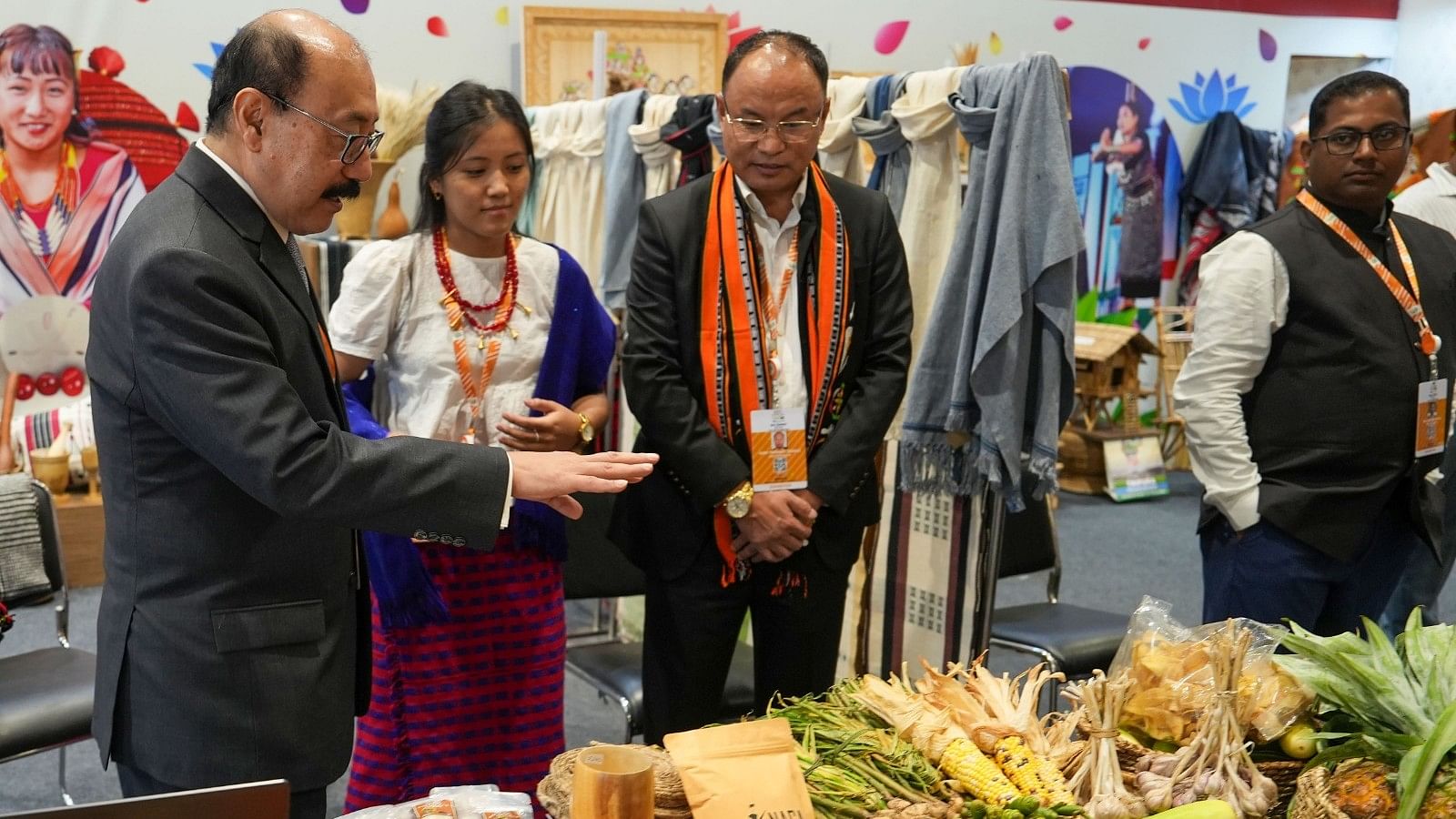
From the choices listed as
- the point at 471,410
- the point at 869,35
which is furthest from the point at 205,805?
the point at 869,35

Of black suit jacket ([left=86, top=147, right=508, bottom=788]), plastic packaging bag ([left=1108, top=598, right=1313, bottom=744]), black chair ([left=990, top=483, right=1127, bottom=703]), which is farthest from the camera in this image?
black chair ([left=990, top=483, right=1127, bottom=703])

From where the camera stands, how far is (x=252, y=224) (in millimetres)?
1655

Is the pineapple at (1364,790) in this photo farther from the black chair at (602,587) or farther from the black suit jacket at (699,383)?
the black chair at (602,587)

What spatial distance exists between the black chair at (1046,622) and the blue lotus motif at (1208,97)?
5.26m

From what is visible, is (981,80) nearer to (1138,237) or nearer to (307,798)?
(307,798)

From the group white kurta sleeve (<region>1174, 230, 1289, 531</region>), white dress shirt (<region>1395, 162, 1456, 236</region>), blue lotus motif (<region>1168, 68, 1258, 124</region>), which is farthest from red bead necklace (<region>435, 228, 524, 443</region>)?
blue lotus motif (<region>1168, 68, 1258, 124</region>)

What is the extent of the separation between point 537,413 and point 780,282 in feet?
1.83

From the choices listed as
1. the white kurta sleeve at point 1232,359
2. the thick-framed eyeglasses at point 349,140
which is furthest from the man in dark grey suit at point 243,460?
the white kurta sleeve at point 1232,359

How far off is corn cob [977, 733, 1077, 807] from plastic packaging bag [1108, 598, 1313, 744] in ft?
0.64

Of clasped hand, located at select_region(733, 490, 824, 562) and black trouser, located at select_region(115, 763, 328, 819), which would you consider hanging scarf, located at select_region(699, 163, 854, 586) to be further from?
black trouser, located at select_region(115, 763, 328, 819)

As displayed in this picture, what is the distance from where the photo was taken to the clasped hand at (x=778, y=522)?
247cm

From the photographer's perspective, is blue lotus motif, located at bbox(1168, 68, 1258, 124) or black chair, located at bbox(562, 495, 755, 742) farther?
blue lotus motif, located at bbox(1168, 68, 1258, 124)

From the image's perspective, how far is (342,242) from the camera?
543cm

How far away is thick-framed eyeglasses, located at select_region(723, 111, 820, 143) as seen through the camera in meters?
2.43
